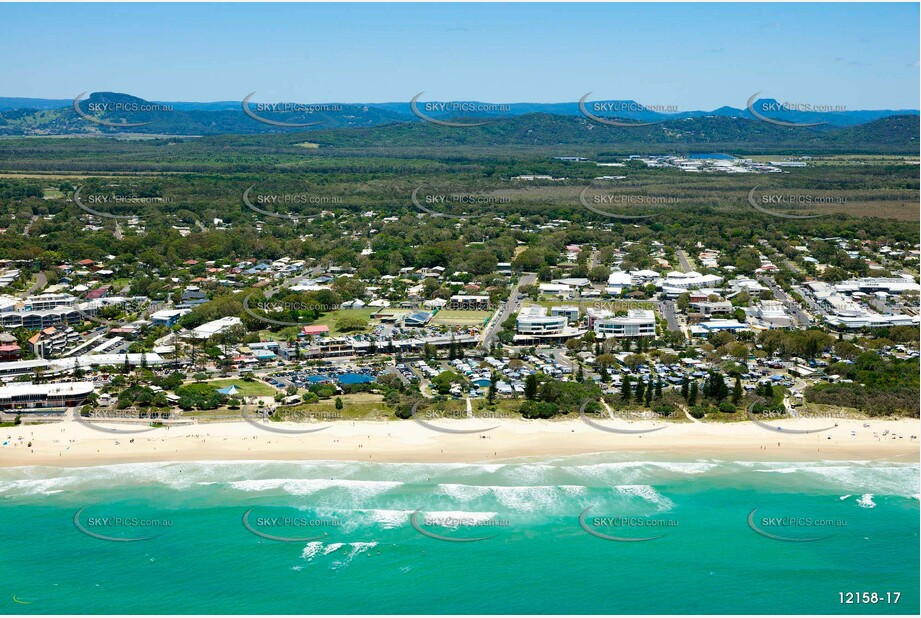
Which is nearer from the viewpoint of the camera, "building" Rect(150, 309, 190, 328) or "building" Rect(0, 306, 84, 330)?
"building" Rect(0, 306, 84, 330)

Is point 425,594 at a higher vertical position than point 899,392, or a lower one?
lower

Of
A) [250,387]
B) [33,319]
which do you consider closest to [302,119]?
[33,319]

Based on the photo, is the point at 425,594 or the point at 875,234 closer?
the point at 425,594

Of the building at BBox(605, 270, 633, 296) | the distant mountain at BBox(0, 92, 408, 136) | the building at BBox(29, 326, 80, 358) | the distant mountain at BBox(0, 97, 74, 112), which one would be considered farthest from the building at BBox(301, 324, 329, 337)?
the distant mountain at BBox(0, 97, 74, 112)

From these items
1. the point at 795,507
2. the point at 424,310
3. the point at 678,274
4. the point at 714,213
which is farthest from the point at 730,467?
the point at 714,213

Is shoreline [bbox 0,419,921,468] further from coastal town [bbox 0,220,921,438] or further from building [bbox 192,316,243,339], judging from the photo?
building [bbox 192,316,243,339]

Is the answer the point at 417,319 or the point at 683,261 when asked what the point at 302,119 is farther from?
the point at 417,319

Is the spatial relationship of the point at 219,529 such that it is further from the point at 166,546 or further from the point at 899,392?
the point at 899,392

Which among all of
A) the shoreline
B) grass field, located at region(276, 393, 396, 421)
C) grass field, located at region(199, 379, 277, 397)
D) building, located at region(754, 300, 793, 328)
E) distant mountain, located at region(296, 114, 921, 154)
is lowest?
the shoreline
